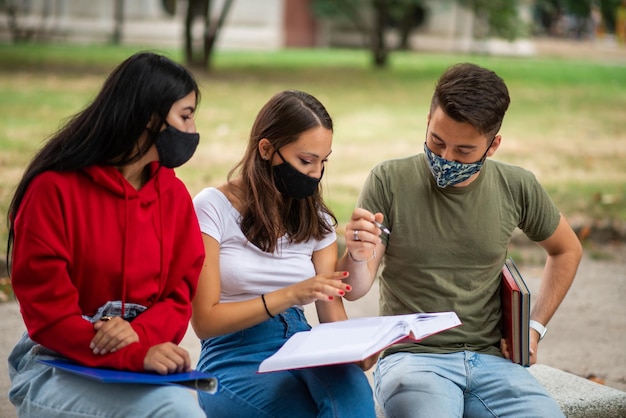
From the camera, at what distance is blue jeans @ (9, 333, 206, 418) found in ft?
Result: 8.77

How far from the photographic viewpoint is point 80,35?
32.2m

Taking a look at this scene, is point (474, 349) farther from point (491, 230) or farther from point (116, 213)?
point (116, 213)

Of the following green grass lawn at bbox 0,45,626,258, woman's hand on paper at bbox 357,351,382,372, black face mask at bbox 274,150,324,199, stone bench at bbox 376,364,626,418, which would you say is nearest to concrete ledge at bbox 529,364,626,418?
stone bench at bbox 376,364,626,418

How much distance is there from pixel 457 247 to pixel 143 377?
4.46ft

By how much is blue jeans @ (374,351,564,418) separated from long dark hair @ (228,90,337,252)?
1.86 feet

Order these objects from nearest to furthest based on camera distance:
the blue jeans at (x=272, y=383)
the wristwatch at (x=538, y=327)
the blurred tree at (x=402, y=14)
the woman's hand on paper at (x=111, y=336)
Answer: the woman's hand on paper at (x=111, y=336)
the blue jeans at (x=272, y=383)
the wristwatch at (x=538, y=327)
the blurred tree at (x=402, y=14)

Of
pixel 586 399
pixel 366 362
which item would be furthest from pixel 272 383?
pixel 586 399

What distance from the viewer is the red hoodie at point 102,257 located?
2.70 meters

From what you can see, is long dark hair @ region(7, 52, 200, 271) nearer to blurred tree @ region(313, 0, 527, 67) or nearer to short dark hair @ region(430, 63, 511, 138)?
short dark hair @ region(430, 63, 511, 138)

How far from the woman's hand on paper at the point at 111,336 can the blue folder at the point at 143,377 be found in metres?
0.06

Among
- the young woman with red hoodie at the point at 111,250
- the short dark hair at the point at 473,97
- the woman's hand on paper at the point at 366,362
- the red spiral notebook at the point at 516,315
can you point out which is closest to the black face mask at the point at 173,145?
the young woman with red hoodie at the point at 111,250

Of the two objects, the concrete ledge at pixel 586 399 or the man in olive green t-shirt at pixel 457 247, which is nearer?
the man in olive green t-shirt at pixel 457 247

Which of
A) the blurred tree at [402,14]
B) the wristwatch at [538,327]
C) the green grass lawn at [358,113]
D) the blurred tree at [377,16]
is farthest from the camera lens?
the blurred tree at [377,16]

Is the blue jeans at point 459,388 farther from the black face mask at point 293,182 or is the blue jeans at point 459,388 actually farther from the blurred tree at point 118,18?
the blurred tree at point 118,18
